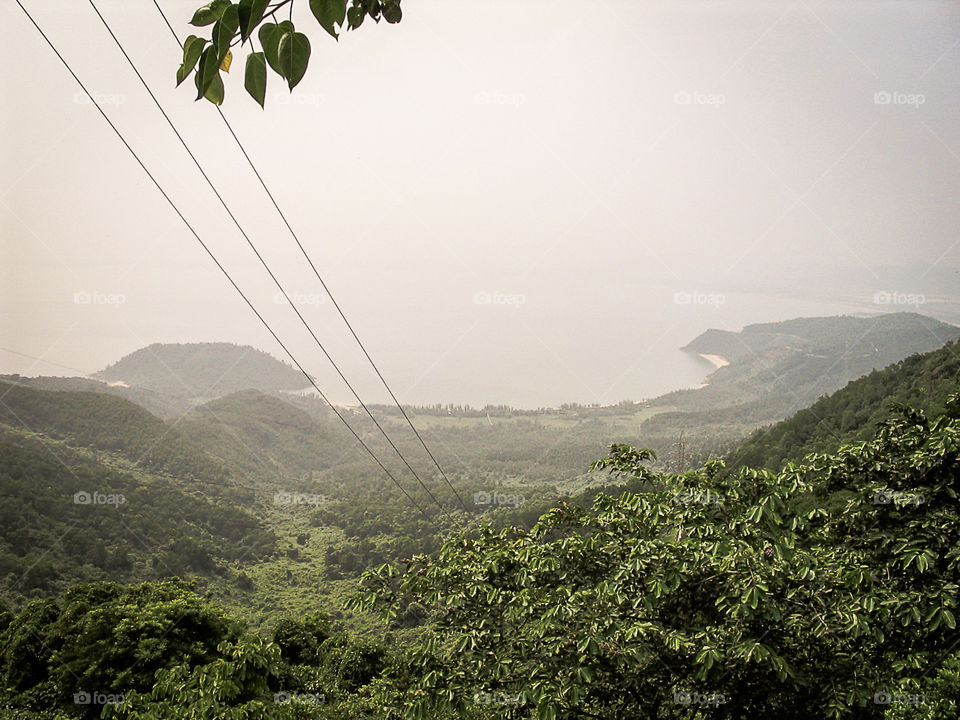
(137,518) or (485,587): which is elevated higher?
(485,587)

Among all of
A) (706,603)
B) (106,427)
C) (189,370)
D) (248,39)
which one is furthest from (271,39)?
(189,370)

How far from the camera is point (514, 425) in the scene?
155 feet

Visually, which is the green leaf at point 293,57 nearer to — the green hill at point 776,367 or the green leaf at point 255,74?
the green leaf at point 255,74

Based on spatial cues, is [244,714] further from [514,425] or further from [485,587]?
[514,425]

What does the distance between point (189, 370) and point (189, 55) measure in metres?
66.4

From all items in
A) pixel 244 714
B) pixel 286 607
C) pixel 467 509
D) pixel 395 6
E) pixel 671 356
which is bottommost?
pixel 286 607

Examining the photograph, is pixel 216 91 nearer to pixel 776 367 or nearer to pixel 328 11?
pixel 328 11

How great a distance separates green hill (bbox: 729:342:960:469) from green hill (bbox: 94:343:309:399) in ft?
179

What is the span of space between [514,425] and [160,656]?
39610 mm

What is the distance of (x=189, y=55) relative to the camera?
1.54 ft

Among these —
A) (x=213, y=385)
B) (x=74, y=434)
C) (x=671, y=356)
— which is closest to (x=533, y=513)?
(x=671, y=356)

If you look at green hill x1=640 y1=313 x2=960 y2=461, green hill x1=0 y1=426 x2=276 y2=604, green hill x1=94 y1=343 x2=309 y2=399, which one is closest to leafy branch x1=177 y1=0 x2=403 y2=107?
green hill x1=0 y1=426 x2=276 y2=604

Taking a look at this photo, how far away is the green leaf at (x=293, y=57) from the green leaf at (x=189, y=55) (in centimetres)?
6

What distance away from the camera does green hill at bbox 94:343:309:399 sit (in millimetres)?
57281
